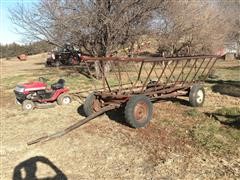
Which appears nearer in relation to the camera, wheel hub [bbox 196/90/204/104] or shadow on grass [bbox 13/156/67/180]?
shadow on grass [bbox 13/156/67/180]

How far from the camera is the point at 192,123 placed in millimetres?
8000

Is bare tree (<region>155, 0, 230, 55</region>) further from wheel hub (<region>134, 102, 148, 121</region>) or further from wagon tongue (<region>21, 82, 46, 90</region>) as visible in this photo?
wheel hub (<region>134, 102, 148, 121</region>)

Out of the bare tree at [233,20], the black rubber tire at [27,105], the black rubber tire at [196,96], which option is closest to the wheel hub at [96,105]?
the black rubber tire at [27,105]

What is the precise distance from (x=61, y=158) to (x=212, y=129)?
10.7 ft

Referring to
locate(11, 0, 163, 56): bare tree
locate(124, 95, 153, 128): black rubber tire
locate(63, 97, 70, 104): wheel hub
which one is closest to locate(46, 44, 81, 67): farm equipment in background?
locate(11, 0, 163, 56): bare tree

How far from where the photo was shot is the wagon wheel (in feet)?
28.3

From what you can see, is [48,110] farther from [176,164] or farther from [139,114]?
[176,164]

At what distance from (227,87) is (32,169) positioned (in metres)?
9.04

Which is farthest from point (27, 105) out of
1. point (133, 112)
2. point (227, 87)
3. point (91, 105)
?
point (227, 87)

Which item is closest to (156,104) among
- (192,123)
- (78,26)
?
(192,123)

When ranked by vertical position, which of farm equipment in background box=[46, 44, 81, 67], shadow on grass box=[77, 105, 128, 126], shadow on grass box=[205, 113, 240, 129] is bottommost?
shadow on grass box=[205, 113, 240, 129]

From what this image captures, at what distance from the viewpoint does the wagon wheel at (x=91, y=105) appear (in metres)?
8.62

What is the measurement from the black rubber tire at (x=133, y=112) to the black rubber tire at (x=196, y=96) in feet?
6.89

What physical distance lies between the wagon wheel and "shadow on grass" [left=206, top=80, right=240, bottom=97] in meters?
4.99
